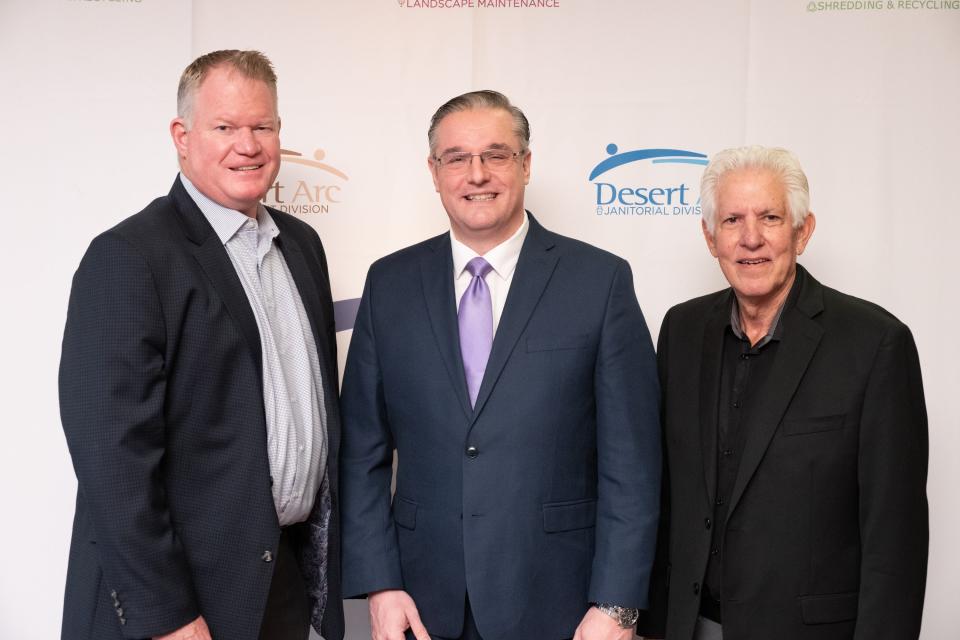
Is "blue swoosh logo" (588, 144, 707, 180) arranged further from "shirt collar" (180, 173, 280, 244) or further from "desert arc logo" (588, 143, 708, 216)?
"shirt collar" (180, 173, 280, 244)

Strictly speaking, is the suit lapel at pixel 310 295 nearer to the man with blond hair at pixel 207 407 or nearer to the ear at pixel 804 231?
the man with blond hair at pixel 207 407

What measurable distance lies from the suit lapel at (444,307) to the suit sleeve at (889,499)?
35.4 inches

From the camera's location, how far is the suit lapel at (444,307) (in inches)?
81.4

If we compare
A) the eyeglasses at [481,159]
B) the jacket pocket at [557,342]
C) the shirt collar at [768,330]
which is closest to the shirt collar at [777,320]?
the shirt collar at [768,330]

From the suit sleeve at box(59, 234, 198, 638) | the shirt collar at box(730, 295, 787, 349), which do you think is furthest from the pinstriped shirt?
the shirt collar at box(730, 295, 787, 349)

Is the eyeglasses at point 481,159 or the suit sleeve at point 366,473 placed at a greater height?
the eyeglasses at point 481,159

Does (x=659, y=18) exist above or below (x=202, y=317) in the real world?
above

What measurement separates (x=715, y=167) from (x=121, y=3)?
2.22 m

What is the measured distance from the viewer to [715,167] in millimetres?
2191

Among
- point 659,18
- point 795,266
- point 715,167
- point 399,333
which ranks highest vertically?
point 659,18

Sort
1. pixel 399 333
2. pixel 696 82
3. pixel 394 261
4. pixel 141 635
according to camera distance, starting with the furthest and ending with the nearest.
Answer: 1. pixel 696 82
2. pixel 394 261
3. pixel 399 333
4. pixel 141 635

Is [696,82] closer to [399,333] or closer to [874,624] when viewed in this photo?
[399,333]

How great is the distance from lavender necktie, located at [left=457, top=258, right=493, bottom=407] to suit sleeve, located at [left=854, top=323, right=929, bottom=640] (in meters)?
0.87

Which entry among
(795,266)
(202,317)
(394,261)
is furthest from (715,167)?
(202,317)
